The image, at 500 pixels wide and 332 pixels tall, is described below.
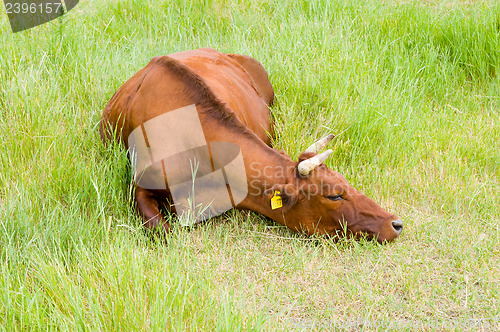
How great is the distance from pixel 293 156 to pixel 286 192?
94cm

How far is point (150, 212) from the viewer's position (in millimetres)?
4434

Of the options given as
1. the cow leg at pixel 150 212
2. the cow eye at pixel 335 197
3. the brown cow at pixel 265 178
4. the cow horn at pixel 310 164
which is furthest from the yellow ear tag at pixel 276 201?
the cow leg at pixel 150 212

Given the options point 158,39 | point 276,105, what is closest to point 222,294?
point 276,105

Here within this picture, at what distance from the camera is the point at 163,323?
299 centimetres

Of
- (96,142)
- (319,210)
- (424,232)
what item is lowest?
(424,232)

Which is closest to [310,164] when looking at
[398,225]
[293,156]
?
[398,225]

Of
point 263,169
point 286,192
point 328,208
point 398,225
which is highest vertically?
point 263,169

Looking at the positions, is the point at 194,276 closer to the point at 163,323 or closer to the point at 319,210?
the point at 163,323

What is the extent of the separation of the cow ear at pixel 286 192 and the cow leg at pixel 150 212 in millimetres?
802

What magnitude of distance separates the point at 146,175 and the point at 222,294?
1.37m

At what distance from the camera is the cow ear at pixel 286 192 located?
4.25m

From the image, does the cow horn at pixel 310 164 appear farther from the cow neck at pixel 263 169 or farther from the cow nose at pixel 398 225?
the cow nose at pixel 398 225

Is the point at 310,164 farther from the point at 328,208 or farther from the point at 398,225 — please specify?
the point at 398,225

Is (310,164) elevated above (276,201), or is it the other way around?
(310,164)
